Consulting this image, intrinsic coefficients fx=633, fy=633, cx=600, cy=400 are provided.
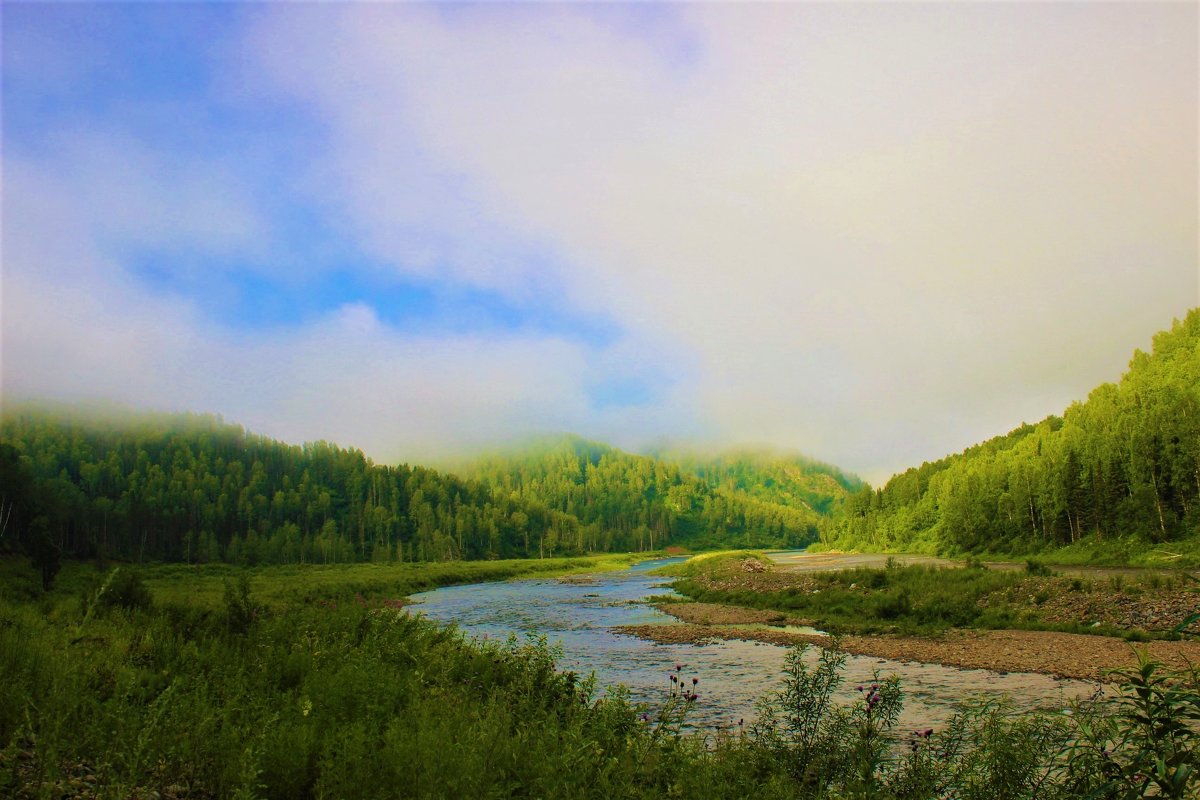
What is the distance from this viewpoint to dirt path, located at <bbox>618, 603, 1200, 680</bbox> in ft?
77.6

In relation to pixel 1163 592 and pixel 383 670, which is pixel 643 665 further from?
pixel 1163 592

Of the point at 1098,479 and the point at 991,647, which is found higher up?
the point at 1098,479

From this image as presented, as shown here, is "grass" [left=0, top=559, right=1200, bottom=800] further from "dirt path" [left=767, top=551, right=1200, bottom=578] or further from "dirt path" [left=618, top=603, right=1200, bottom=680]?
"dirt path" [left=767, top=551, right=1200, bottom=578]

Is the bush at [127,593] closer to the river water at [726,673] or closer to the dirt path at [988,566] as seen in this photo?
the river water at [726,673]

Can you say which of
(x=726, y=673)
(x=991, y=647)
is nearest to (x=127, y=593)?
(x=726, y=673)

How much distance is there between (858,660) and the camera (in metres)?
26.6

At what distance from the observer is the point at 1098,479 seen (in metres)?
85.7

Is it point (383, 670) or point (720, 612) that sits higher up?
point (383, 670)

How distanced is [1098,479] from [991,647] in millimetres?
76325

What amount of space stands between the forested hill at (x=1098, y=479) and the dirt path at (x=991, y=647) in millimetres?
45788

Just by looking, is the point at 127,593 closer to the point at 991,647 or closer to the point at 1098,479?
the point at 991,647

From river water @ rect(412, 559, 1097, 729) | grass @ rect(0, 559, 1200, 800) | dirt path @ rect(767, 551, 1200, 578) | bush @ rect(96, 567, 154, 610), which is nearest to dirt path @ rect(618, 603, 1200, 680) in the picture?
river water @ rect(412, 559, 1097, 729)

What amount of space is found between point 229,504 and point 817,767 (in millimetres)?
187295

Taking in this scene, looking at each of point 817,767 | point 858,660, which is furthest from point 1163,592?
point 817,767
